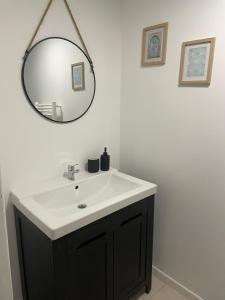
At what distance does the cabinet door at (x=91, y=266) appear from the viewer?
1284 mm

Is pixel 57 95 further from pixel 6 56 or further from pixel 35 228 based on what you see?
pixel 35 228

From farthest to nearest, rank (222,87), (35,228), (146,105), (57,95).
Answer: (146,105) < (57,95) < (222,87) < (35,228)

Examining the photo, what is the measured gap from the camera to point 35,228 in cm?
130

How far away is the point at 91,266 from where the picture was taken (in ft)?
4.50

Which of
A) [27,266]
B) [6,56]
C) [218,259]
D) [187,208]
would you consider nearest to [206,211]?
[187,208]

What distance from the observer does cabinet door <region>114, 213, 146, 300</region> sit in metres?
1.53

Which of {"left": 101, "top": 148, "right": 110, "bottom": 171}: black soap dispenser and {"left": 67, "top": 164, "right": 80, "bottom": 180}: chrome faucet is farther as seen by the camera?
{"left": 101, "top": 148, "right": 110, "bottom": 171}: black soap dispenser

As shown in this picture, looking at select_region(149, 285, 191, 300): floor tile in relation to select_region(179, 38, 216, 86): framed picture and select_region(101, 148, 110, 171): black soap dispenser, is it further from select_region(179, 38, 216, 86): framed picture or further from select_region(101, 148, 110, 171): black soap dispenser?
select_region(179, 38, 216, 86): framed picture

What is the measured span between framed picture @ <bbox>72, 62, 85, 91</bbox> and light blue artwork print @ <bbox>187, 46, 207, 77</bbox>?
750 millimetres

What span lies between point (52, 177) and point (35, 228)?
0.48 m

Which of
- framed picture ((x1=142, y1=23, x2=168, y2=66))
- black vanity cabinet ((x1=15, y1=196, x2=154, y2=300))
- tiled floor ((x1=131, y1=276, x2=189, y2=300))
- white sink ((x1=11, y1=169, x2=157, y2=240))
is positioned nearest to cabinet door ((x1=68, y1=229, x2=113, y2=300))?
black vanity cabinet ((x1=15, y1=196, x2=154, y2=300))

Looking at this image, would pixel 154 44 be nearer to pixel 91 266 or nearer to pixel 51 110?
pixel 51 110

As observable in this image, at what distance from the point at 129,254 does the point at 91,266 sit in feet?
1.10

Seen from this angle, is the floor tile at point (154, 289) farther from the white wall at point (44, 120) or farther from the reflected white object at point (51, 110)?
the reflected white object at point (51, 110)
